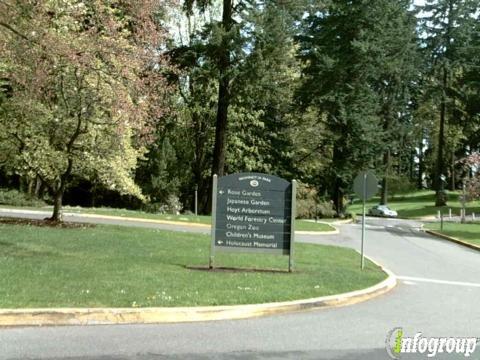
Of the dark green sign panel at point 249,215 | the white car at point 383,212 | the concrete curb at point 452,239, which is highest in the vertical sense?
the dark green sign panel at point 249,215

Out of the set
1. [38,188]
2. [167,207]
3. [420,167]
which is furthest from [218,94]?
[420,167]

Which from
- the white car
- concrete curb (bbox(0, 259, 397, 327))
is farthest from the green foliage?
the white car

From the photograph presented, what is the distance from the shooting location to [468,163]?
35.1 meters

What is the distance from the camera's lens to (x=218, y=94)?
1494 inches

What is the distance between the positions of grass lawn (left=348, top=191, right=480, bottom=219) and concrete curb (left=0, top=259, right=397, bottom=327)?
54.2 metres

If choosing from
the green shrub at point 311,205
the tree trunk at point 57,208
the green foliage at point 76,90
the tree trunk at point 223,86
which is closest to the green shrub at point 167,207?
the tree trunk at point 223,86

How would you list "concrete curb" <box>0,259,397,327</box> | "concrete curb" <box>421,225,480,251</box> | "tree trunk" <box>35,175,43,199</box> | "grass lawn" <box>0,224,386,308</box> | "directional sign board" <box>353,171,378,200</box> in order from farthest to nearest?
"tree trunk" <box>35,175,43,199</box>, "concrete curb" <box>421,225,480,251</box>, "directional sign board" <box>353,171,378,200</box>, "grass lawn" <box>0,224,386,308</box>, "concrete curb" <box>0,259,397,327</box>

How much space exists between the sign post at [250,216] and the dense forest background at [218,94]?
519cm

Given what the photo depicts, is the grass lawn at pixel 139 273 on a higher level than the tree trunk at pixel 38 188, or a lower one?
lower

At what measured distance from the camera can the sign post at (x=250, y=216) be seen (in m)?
13.4

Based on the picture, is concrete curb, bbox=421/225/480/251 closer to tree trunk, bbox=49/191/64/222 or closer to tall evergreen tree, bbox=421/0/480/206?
tree trunk, bbox=49/191/64/222

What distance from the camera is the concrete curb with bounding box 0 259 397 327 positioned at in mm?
8172

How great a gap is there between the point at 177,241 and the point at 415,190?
75.3 m

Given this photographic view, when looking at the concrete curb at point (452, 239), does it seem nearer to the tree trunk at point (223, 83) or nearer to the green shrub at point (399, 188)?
the tree trunk at point (223, 83)
